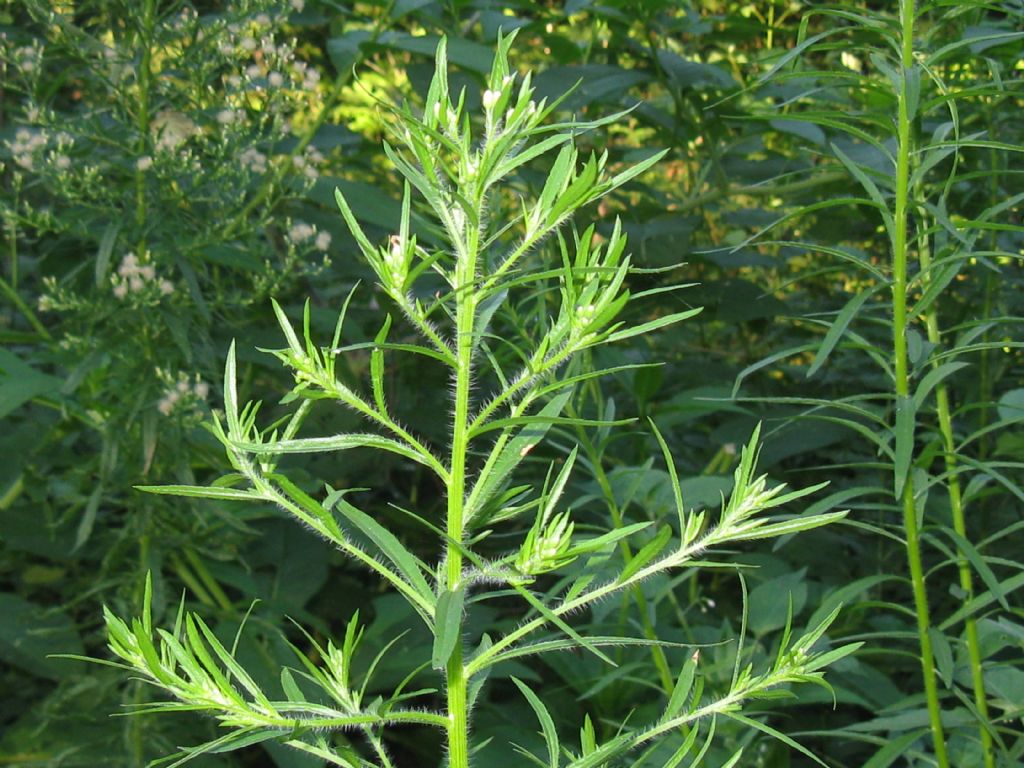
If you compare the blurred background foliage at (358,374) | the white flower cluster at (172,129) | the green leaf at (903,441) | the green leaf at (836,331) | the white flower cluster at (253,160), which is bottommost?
the blurred background foliage at (358,374)

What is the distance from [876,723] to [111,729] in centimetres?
107

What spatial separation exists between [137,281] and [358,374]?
929 millimetres

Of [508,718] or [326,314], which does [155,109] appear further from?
[508,718]

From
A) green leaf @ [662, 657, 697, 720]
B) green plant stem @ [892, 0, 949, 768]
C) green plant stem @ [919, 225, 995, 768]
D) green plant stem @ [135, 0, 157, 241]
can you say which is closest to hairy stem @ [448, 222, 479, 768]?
green leaf @ [662, 657, 697, 720]

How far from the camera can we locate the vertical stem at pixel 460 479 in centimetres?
62

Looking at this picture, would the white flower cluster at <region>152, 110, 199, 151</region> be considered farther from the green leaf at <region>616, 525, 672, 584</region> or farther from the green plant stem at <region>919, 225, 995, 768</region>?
the green leaf at <region>616, 525, 672, 584</region>

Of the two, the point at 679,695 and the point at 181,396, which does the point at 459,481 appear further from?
the point at 181,396

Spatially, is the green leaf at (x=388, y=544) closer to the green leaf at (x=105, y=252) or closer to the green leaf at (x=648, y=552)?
the green leaf at (x=648, y=552)

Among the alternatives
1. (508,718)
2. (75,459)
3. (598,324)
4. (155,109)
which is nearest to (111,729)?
(75,459)

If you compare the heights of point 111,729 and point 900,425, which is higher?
point 900,425

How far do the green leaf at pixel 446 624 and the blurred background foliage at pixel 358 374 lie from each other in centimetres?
50

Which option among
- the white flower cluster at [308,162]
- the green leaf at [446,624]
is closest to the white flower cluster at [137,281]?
the white flower cluster at [308,162]

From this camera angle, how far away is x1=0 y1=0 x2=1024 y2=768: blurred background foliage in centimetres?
141

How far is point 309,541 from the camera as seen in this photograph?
1.99 meters
